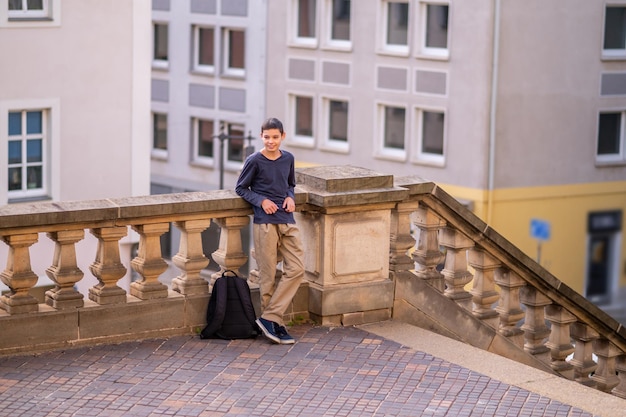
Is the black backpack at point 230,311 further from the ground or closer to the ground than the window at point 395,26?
closer to the ground

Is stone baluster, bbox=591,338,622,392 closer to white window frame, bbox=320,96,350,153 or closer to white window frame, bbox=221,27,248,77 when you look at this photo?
white window frame, bbox=320,96,350,153

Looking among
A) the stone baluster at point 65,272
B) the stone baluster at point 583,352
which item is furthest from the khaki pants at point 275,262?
the stone baluster at point 583,352

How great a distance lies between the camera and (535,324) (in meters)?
11.7

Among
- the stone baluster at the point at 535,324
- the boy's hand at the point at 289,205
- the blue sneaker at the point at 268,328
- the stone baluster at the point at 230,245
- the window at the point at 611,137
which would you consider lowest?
the window at the point at 611,137

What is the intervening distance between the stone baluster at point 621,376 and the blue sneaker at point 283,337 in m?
3.47

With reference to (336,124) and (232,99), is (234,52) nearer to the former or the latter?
(232,99)

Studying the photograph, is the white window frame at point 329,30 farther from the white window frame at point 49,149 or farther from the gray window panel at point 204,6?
the white window frame at point 49,149

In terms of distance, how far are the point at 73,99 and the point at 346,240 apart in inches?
728

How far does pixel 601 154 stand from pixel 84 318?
35.0m

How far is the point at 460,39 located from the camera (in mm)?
40938

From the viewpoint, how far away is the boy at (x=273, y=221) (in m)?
10.2

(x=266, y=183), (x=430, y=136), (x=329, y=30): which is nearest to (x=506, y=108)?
(x=430, y=136)

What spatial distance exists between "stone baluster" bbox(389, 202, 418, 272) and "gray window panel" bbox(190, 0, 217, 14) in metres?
37.4

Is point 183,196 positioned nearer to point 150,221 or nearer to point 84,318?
point 150,221
